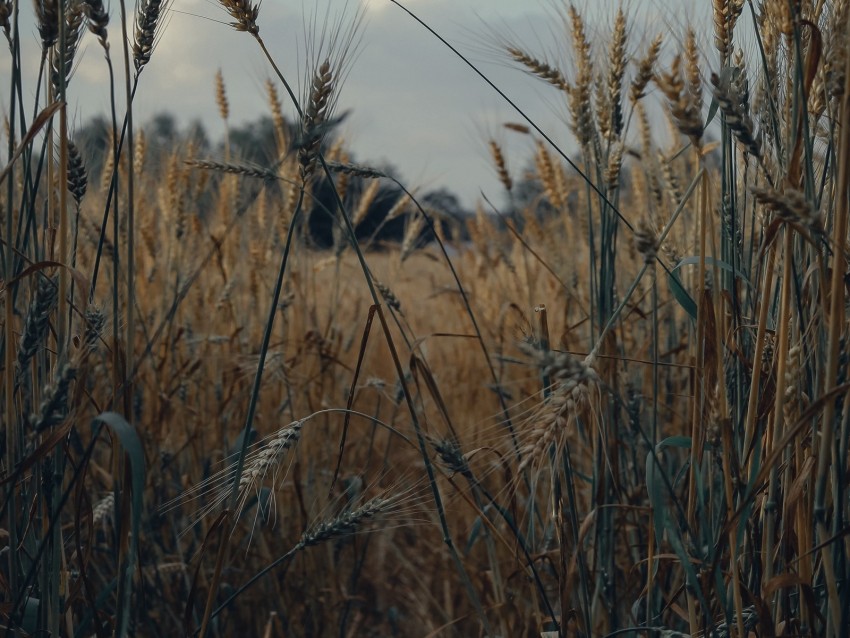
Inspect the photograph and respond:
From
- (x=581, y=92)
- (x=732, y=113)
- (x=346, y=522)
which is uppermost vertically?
(x=581, y=92)

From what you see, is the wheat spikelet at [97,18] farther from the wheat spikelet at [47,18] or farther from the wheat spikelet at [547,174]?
the wheat spikelet at [547,174]

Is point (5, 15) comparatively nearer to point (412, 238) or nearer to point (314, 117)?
point (314, 117)

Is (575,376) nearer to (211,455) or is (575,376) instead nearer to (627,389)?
(627,389)

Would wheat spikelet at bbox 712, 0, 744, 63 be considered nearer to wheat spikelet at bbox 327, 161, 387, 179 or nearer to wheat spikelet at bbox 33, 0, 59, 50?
wheat spikelet at bbox 327, 161, 387, 179

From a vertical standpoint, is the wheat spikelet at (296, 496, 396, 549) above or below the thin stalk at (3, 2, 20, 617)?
below

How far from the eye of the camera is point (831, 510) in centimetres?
112

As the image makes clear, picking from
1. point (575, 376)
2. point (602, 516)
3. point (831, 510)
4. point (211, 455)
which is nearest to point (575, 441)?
point (211, 455)

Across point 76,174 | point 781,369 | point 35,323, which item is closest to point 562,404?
point 781,369

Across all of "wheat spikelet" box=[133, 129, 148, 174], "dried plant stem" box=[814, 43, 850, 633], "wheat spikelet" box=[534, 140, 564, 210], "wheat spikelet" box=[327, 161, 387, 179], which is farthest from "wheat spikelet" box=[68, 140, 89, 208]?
"wheat spikelet" box=[534, 140, 564, 210]

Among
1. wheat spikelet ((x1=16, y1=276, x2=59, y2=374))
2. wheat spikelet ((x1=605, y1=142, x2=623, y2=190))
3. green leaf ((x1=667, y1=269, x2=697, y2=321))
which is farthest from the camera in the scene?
wheat spikelet ((x1=605, y1=142, x2=623, y2=190))

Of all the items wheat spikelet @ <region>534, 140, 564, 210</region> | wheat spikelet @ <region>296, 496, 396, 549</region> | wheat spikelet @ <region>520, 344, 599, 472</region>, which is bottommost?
wheat spikelet @ <region>296, 496, 396, 549</region>

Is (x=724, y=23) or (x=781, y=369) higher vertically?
(x=724, y=23)

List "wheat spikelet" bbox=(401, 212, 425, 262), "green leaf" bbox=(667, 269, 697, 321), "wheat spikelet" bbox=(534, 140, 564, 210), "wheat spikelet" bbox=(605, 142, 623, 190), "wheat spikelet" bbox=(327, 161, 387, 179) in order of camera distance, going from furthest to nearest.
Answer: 1. "wheat spikelet" bbox=(401, 212, 425, 262)
2. "wheat spikelet" bbox=(534, 140, 564, 210)
3. "wheat spikelet" bbox=(605, 142, 623, 190)
4. "wheat spikelet" bbox=(327, 161, 387, 179)
5. "green leaf" bbox=(667, 269, 697, 321)

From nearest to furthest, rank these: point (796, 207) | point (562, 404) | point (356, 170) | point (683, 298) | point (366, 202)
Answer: point (796, 207) < point (562, 404) < point (683, 298) < point (356, 170) < point (366, 202)
